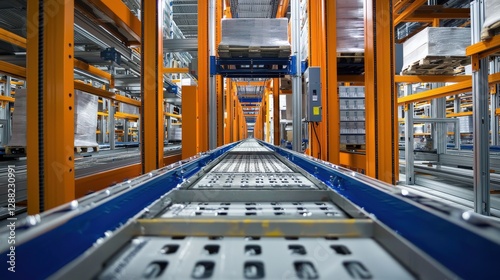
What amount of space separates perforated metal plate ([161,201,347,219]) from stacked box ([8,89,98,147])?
2053 mm

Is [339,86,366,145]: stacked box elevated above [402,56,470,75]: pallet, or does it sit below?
below

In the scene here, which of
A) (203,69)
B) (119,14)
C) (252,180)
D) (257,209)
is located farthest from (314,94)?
(257,209)

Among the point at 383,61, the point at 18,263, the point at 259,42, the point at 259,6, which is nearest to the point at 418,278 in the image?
the point at 18,263

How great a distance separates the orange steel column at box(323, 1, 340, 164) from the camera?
4246 millimetres

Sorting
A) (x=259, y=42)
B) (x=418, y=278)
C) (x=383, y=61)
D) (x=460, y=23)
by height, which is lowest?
(x=418, y=278)

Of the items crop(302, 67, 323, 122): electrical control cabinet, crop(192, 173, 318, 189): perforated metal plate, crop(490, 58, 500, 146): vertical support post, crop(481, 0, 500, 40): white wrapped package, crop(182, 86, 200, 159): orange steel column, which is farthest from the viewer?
crop(490, 58, 500, 146): vertical support post

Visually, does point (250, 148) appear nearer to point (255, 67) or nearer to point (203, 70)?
point (255, 67)

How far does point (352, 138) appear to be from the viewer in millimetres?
5500

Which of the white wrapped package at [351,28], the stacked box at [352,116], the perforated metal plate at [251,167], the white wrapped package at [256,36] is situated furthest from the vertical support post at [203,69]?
the stacked box at [352,116]

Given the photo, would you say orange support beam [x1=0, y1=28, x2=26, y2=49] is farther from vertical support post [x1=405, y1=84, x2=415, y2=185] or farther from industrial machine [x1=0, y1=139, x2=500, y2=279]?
vertical support post [x1=405, y1=84, x2=415, y2=185]

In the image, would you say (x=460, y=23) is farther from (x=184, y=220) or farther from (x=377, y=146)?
(x=184, y=220)

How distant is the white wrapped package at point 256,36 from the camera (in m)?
4.92

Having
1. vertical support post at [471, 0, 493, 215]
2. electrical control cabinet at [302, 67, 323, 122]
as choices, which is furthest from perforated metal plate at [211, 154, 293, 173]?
vertical support post at [471, 0, 493, 215]

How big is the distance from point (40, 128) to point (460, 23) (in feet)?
47.4
